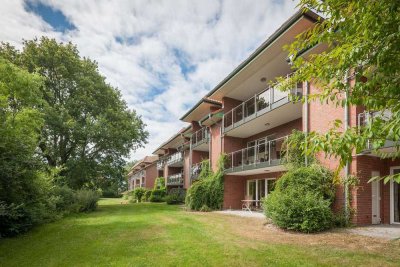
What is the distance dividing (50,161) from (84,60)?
399 inches

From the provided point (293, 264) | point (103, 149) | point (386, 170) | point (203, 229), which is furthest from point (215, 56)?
point (103, 149)

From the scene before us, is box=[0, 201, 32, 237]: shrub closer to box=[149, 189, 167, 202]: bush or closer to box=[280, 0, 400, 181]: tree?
box=[280, 0, 400, 181]: tree

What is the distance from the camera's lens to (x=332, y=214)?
1053 cm

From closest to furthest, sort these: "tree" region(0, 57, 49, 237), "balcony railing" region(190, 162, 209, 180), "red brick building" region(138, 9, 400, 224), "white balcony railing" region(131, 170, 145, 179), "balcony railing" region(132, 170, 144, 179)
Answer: "tree" region(0, 57, 49, 237), "red brick building" region(138, 9, 400, 224), "balcony railing" region(190, 162, 209, 180), "white balcony railing" region(131, 170, 145, 179), "balcony railing" region(132, 170, 144, 179)

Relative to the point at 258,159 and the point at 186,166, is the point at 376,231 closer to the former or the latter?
the point at 258,159

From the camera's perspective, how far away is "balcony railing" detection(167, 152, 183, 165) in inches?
1335

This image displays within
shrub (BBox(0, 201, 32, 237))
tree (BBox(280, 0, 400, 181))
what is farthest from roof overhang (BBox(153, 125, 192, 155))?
tree (BBox(280, 0, 400, 181))

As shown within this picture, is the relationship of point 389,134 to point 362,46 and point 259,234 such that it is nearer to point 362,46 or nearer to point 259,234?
point 362,46

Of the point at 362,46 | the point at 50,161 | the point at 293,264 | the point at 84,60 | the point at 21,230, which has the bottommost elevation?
the point at 21,230

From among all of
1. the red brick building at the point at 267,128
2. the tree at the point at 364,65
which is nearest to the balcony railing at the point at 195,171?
the red brick building at the point at 267,128

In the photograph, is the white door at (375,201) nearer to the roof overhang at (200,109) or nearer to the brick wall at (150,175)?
the roof overhang at (200,109)

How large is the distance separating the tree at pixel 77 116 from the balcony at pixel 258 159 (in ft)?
37.0

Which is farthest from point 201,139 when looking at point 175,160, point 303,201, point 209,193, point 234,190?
point 303,201

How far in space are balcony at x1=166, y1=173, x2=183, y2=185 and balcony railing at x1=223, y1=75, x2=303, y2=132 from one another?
567 inches
